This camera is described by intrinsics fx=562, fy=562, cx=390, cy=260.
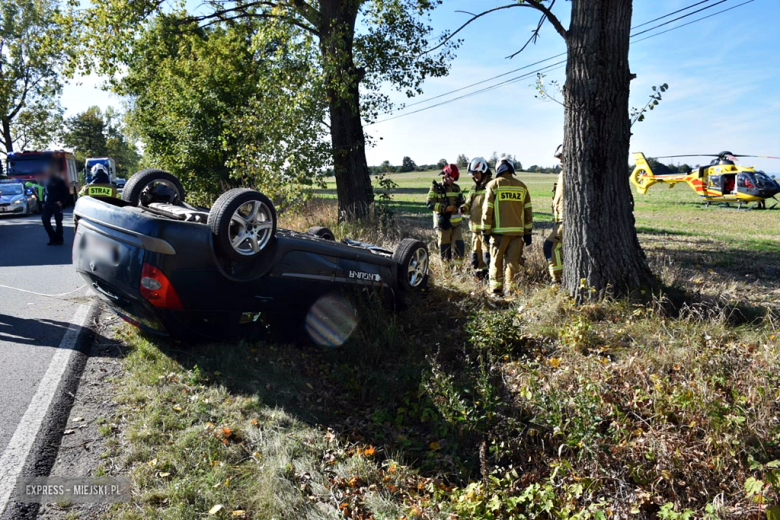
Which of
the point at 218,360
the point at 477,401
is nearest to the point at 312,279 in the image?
the point at 218,360

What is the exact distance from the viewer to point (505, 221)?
713cm

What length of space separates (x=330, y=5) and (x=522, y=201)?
7079mm

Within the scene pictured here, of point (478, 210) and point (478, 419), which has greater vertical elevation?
point (478, 210)

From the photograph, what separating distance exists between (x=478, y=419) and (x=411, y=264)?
9.55 ft

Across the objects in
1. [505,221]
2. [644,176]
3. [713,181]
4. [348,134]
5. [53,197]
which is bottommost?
[505,221]

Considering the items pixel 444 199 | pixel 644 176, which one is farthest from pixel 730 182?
pixel 444 199

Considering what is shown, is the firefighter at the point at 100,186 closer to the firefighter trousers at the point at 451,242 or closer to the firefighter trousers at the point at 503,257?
the firefighter trousers at the point at 451,242

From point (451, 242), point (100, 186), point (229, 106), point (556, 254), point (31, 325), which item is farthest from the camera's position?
point (229, 106)

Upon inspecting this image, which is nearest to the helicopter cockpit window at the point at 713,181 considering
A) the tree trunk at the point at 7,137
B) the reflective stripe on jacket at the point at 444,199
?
the reflective stripe on jacket at the point at 444,199

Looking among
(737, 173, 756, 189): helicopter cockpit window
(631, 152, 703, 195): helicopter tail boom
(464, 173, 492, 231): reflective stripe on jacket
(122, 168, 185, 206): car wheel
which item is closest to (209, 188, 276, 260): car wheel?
(122, 168, 185, 206): car wheel

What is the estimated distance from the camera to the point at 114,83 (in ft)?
48.2

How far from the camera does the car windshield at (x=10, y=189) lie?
2241cm

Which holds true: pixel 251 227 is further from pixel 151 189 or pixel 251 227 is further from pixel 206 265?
pixel 151 189

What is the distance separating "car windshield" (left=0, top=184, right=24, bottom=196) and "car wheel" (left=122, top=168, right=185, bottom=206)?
67.7 feet
